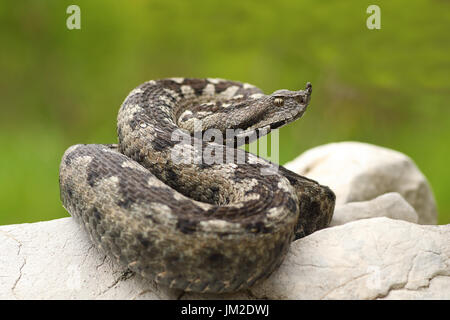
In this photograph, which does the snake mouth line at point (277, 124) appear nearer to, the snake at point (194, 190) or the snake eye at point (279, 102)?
the snake at point (194, 190)

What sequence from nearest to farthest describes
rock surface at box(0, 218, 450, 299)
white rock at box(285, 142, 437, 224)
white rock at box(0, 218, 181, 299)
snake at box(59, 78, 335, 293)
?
snake at box(59, 78, 335, 293), rock surface at box(0, 218, 450, 299), white rock at box(0, 218, 181, 299), white rock at box(285, 142, 437, 224)

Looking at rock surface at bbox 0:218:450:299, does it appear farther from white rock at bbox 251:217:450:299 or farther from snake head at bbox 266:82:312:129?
snake head at bbox 266:82:312:129

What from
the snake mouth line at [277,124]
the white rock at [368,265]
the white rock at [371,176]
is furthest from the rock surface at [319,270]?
the white rock at [371,176]

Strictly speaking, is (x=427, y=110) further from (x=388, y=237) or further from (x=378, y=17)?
(x=388, y=237)

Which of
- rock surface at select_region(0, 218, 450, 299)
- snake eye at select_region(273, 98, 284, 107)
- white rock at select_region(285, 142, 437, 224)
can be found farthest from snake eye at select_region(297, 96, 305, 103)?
white rock at select_region(285, 142, 437, 224)
